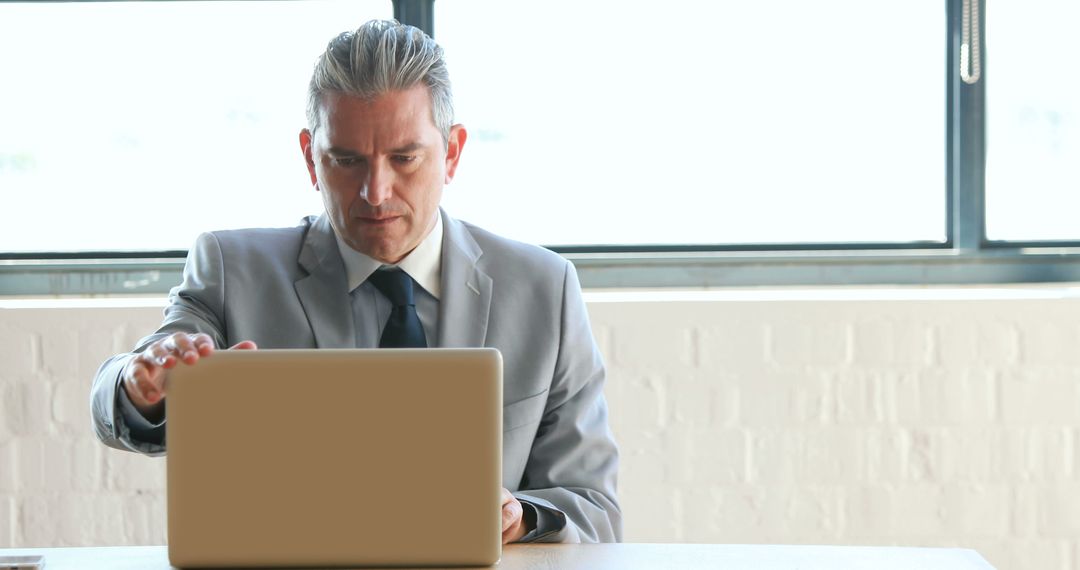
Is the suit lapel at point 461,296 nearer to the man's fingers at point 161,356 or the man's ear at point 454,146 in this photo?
the man's ear at point 454,146

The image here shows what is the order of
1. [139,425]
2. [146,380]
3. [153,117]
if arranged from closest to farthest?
[146,380]
[139,425]
[153,117]

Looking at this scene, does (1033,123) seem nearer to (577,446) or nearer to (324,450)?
(577,446)

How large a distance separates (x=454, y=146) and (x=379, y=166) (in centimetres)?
18

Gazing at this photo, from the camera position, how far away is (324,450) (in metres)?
1.02

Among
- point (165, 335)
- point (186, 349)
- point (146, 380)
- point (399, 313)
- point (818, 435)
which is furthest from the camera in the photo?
point (818, 435)

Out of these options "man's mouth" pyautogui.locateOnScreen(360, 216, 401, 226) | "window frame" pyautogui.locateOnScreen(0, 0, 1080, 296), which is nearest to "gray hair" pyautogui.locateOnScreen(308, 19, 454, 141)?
"man's mouth" pyautogui.locateOnScreen(360, 216, 401, 226)

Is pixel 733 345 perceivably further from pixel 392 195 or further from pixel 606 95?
pixel 392 195

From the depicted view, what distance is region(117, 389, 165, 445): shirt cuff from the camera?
1290 mm

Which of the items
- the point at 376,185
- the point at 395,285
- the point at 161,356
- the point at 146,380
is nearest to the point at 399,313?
the point at 395,285

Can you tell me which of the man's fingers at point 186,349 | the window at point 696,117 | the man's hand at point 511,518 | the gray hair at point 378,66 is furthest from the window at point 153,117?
the man's fingers at point 186,349

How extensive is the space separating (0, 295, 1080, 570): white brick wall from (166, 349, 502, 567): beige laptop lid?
1400 mm

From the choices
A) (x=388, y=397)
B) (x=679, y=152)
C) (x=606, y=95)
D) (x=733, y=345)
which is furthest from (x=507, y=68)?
(x=388, y=397)

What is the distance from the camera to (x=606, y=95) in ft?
8.52

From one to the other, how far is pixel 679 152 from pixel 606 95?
0.21 metres
